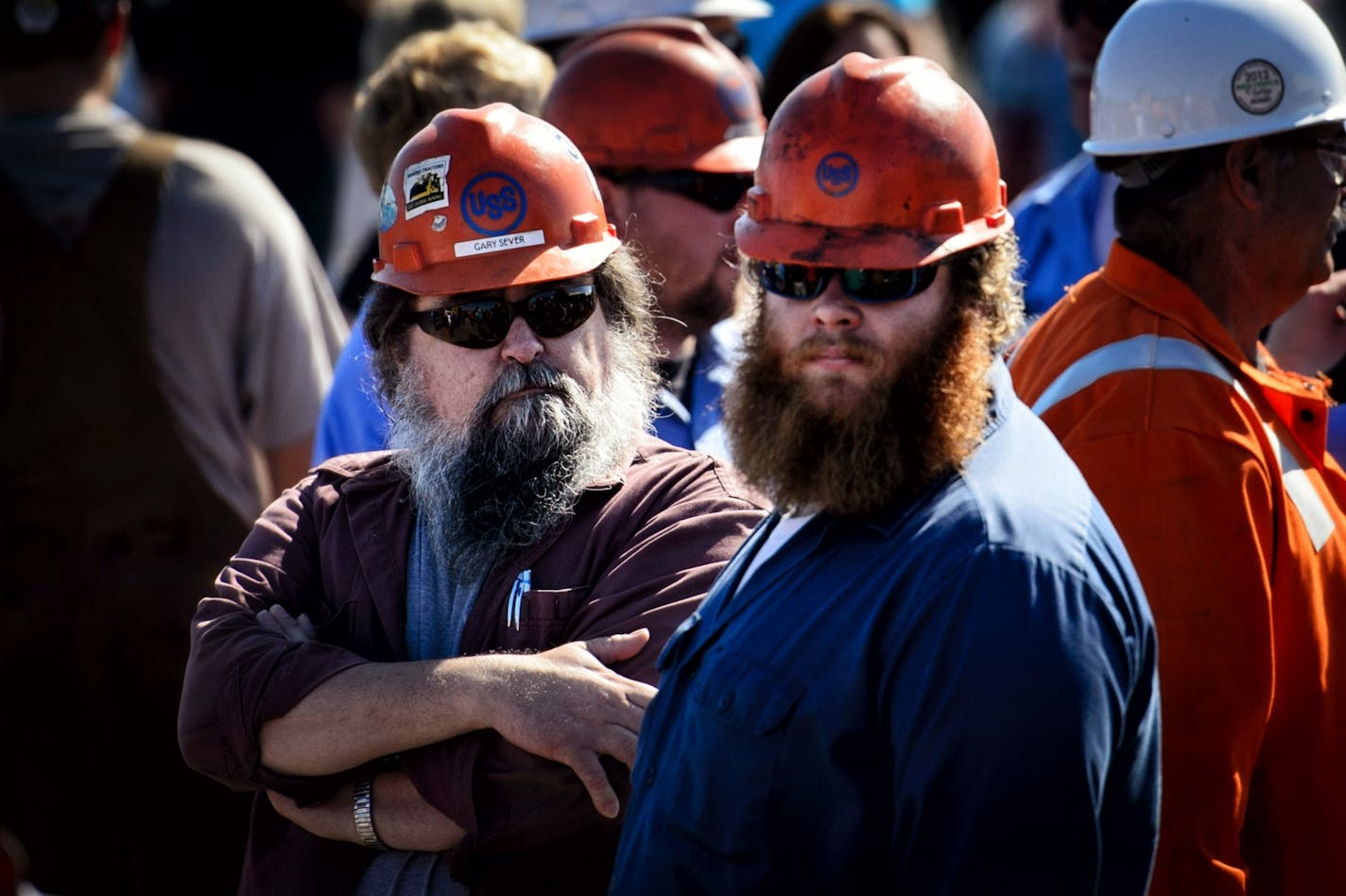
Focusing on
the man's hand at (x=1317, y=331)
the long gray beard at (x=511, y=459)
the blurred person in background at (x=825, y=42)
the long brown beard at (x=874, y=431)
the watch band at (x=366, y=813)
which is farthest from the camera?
the blurred person in background at (x=825, y=42)

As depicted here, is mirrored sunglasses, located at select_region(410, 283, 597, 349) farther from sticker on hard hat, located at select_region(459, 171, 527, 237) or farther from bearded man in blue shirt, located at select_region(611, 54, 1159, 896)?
bearded man in blue shirt, located at select_region(611, 54, 1159, 896)

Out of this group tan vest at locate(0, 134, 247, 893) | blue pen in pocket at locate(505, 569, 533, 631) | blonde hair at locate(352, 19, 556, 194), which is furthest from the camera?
blonde hair at locate(352, 19, 556, 194)

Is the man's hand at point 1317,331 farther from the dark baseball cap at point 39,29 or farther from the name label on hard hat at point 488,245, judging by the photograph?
the dark baseball cap at point 39,29

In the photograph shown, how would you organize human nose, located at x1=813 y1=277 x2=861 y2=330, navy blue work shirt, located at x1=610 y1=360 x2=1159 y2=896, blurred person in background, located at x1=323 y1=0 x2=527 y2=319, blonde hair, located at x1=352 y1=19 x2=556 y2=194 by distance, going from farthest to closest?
1. blurred person in background, located at x1=323 y1=0 x2=527 y2=319
2. blonde hair, located at x1=352 y1=19 x2=556 y2=194
3. human nose, located at x1=813 y1=277 x2=861 y2=330
4. navy blue work shirt, located at x1=610 y1=360 x2=1159 y2=896

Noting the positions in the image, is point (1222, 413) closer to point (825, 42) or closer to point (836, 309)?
point (836, 309)

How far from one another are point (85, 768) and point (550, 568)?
2.27 m

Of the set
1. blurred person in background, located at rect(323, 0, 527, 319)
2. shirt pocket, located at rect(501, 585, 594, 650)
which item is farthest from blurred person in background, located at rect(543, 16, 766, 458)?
shirt pocket, located at rect(501, 585, 594, 650)

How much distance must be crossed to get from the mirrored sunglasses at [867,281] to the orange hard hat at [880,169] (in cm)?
2

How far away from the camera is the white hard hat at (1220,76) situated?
3213 mm

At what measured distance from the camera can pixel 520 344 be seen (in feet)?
10.7

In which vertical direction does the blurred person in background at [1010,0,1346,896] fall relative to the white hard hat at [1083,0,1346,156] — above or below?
below

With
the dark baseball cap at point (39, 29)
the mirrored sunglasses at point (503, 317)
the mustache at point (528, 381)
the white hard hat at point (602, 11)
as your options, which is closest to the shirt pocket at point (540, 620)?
the mustache at point (528, 381)

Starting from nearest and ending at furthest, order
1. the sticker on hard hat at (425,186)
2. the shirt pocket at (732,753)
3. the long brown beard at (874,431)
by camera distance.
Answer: the shirt pocket at (732,753) < the long brown beard at (874,431) < the sticker on hard hat at (425,186)

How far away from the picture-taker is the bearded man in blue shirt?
6.93 ft
